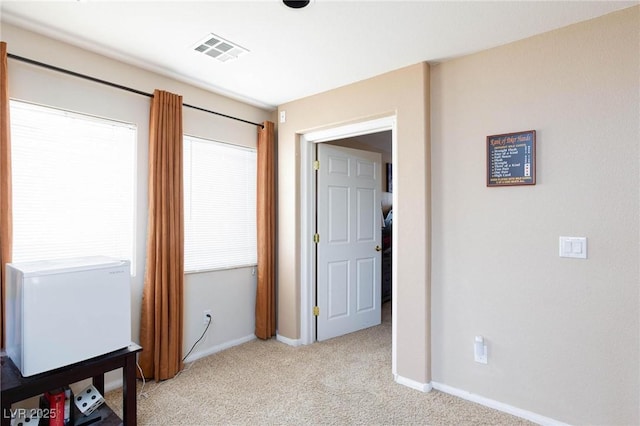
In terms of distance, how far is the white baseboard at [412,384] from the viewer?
2.58m

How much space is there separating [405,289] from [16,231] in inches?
104

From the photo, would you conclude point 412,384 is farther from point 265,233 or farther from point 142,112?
point 142,112

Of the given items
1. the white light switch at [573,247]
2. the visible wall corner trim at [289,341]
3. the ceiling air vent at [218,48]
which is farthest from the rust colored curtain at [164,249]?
the white light switch at [573,247]

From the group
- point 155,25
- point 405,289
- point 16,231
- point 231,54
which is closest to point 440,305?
point 405,289

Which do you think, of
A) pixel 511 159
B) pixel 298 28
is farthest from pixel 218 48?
pixel 511 159

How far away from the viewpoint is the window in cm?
312

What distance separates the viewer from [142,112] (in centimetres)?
277

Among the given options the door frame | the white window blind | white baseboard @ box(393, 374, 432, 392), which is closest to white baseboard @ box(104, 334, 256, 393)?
the door frame

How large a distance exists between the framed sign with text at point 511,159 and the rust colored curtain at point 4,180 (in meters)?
3.01

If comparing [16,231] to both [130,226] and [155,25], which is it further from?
[155,25]

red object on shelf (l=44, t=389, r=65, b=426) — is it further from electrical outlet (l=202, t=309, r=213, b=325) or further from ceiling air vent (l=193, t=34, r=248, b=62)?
ceiling air vent (l=193, t=34, r=248, b=62)

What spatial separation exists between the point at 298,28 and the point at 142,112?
1.46m

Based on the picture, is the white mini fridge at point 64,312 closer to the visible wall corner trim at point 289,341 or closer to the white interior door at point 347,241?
the visible wall corner trim at point 289,341

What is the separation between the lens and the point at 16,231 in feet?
7.10
